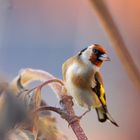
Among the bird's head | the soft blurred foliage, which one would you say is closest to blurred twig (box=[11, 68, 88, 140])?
the soft blurred foliage

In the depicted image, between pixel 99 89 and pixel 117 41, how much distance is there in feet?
0.57

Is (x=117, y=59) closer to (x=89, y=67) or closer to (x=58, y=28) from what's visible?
(x=89, y=67)

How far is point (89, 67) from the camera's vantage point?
106cm

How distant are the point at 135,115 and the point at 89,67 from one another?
220mm

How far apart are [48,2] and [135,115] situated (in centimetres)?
48

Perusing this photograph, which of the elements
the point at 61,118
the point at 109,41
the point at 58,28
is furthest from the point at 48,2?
the point at 61,118

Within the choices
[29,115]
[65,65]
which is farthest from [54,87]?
[29,115]

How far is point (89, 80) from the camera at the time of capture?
3.47ft

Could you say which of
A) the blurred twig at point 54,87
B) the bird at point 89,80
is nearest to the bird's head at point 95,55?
the bird at point 89,80

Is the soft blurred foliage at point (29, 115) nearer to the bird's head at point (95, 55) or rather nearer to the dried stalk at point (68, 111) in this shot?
the dried stalk at point (68, 111)

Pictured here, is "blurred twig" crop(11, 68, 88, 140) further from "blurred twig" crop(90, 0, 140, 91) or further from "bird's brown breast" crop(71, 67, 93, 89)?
"blurred twig" crop(90, 0, 140, 91)

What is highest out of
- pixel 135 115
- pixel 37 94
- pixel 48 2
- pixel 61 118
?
pixel 48 2

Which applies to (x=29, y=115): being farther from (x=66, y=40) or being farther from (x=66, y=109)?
(x=66, y=40)

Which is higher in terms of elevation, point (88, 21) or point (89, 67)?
point (88, 21)
